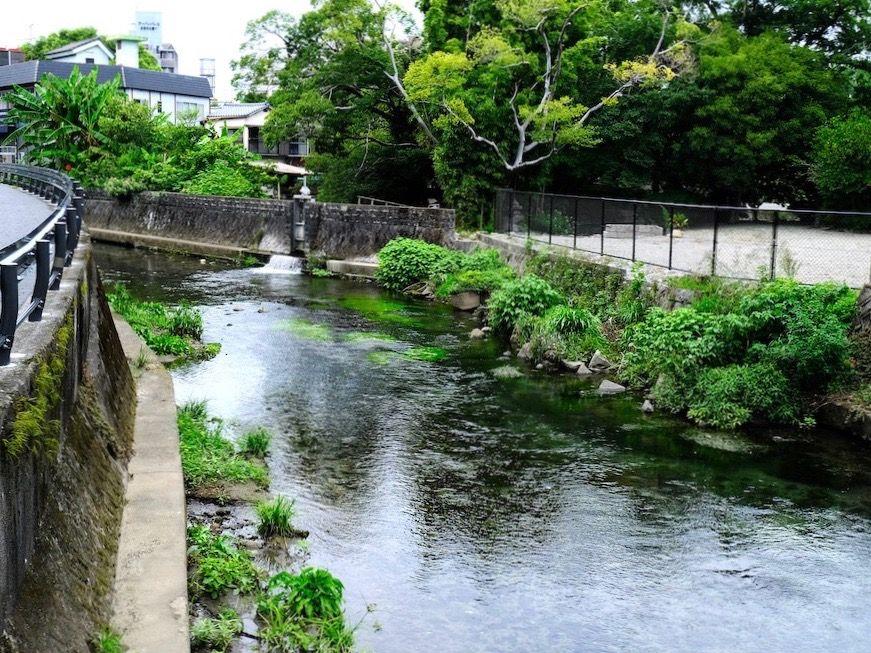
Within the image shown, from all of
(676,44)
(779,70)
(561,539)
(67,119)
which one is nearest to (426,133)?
(676,44)

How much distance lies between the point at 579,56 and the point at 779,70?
7.56 meters

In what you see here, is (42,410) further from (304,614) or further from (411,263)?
(411,263)

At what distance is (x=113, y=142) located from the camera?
41500 mm

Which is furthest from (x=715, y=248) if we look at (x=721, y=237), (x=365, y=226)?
(x=365, y=226)

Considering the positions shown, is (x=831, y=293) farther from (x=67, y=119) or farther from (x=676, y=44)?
(x=67, y=119)

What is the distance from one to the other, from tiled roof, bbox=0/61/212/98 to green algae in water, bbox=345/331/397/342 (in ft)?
145

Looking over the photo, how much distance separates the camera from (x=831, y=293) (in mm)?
14312

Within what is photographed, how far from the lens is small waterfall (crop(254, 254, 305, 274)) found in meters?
30.4

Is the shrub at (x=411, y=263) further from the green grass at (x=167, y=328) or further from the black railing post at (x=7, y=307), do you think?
the black railing post at (x=7, y=307)

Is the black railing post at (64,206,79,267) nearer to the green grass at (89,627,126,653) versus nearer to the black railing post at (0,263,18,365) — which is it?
the black railing post at (0,263,18,365)

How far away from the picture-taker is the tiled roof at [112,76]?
2365 inches

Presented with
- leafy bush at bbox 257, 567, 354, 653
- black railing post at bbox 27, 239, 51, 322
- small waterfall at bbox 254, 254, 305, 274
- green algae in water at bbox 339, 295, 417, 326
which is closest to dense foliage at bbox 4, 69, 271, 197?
small waterfall at bbox 254, 254, 305, 274

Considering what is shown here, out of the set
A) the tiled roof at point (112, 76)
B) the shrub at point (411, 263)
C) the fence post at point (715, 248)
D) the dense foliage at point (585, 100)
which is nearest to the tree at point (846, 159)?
the dense foliage at point (585, 100)

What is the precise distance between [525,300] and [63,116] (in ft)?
101
